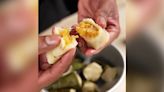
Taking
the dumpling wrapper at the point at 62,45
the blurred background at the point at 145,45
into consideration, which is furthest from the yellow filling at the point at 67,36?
the blurred background at the point at 145,45

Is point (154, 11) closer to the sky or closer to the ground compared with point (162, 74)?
closer to the sky

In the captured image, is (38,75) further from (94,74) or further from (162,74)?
(162,74)

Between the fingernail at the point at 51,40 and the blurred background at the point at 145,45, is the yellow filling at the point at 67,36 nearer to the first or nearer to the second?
the fingernail at the point at 51,40

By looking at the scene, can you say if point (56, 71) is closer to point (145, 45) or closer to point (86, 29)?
point (86, 29)

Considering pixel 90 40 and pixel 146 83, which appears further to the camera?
pixel 146 83

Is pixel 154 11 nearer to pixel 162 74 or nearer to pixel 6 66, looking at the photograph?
pixel 162 74

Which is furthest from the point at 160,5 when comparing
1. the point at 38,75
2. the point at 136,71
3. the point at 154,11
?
the point at 38,75
